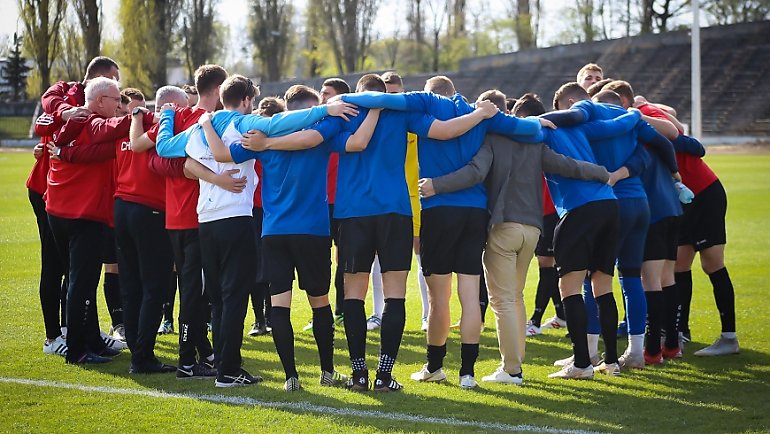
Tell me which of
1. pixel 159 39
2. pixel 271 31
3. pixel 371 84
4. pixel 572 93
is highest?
pixel 271 31

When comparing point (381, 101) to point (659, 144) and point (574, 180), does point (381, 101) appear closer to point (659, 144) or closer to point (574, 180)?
point (574, 180)

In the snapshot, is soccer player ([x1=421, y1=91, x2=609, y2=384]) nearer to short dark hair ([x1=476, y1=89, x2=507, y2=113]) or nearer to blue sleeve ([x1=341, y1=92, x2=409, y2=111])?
short dark hair ([x1=476, y1=89, x2=507, y2=113])

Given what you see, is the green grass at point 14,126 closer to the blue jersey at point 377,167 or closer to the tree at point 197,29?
the tree at point 197,29

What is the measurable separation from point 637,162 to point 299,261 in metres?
2.65

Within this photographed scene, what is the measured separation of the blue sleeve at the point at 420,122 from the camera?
22.2 feet

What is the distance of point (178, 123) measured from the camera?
7328 millimetres

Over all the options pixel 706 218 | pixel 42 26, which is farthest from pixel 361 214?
pixel 42 26

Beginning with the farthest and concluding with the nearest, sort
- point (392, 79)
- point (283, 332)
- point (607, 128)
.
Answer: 1. point (392, 79)
2. point (607, 128)
3. point (283, 332)

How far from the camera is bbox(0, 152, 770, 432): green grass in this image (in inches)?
241

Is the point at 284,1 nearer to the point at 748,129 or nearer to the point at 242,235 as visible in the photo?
the point at 748,129

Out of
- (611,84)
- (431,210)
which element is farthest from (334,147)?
(611,84)

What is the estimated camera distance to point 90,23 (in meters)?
59.0

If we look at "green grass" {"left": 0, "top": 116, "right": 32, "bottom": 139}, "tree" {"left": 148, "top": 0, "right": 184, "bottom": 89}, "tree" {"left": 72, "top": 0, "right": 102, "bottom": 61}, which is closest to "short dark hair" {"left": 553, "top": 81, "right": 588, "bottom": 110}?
"tree" {"left": 72, "top": 0, "right": 102, "bottom": 61}

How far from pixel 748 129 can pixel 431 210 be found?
42.7 m
